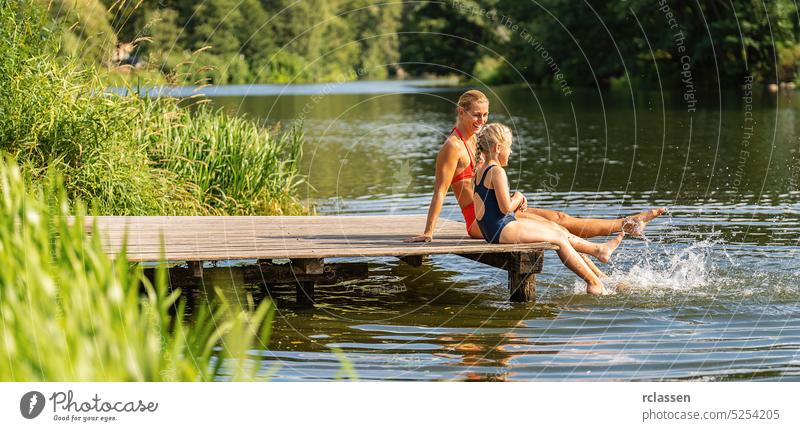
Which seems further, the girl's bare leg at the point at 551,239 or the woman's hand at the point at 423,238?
the woman's hand at the point at 423,238

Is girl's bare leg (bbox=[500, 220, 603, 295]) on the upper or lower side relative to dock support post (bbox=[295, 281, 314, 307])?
upper

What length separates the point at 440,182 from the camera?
30.2ft

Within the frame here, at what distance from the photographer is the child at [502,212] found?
8.95m

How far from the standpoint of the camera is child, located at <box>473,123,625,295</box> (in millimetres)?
8953

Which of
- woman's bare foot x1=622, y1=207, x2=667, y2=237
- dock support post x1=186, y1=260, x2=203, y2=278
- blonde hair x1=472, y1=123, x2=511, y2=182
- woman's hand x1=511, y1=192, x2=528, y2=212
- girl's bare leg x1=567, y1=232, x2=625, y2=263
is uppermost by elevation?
blonde hair x1=472, y1=123, x2=511, y2=182

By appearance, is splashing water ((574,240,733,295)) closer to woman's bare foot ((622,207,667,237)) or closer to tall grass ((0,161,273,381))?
woman's bare foot ((622,207,667,237))

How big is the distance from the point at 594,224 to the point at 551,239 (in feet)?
2.30

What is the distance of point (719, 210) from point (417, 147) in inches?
565

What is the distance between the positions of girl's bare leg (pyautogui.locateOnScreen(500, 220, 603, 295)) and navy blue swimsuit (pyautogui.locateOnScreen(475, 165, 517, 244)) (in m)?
0.05

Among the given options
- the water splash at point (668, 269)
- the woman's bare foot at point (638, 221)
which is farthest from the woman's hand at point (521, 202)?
the water splash at point (668, 269)

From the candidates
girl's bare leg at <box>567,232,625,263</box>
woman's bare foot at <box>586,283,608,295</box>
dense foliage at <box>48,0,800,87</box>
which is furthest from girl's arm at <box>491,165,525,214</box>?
dense foliage at <box>48,0,800,87</box>

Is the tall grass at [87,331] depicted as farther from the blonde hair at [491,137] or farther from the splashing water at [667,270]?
the splashing water at [667,270]

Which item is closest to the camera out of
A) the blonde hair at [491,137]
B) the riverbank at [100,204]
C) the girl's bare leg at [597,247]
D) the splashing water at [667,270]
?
the riverbank at [100,204]

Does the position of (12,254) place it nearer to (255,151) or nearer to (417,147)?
(255,151)
